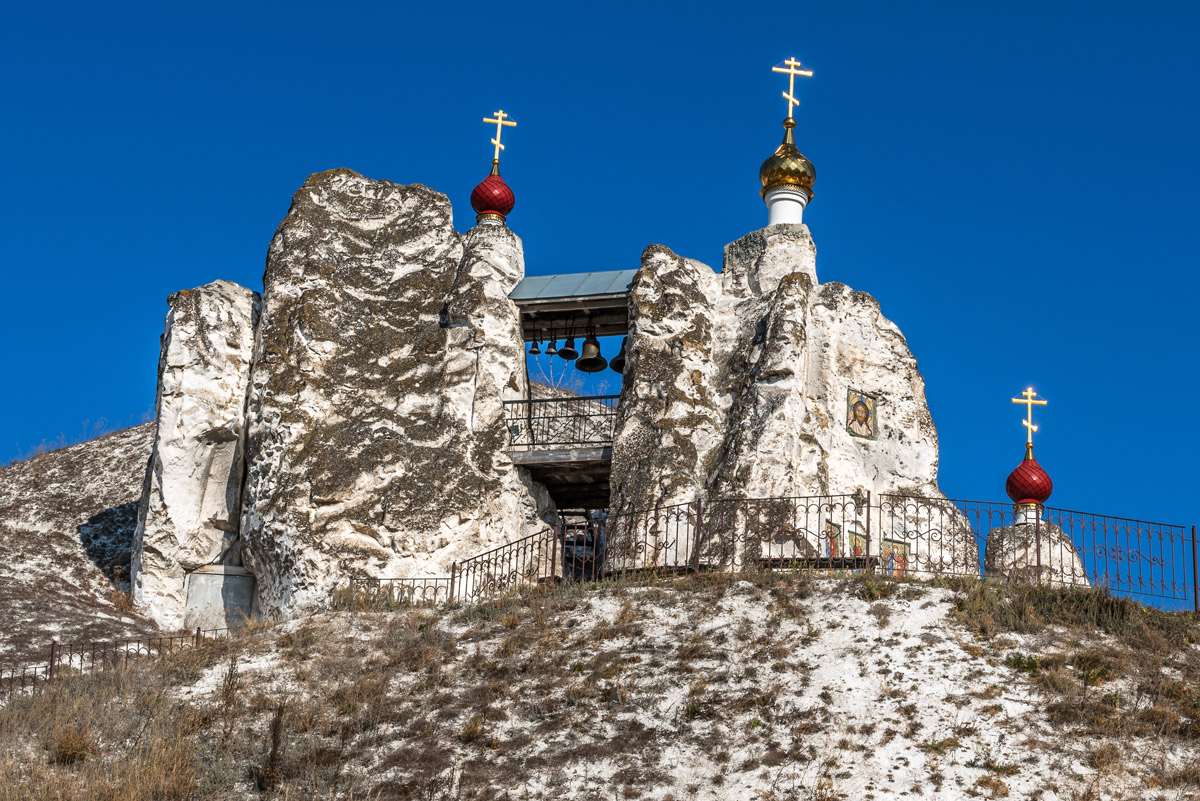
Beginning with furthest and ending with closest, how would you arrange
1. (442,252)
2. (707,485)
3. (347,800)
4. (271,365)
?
(442,252)
(271,365)
(707,485)
(347,800)

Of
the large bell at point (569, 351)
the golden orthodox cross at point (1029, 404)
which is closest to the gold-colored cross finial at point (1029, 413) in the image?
the golden orthodox cross at point (1029, 404)

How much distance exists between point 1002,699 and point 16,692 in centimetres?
1055

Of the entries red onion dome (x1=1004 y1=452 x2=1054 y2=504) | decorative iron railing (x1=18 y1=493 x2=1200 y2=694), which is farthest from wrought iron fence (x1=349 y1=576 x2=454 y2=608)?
red onion dome (x1=1004 y1=452 x2=1054 y2=504)

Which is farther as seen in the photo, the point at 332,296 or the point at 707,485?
the point at 332,296

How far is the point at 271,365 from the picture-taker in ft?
68.3

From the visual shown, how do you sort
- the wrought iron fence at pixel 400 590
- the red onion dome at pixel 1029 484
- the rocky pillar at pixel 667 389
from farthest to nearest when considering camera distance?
the red onion dome at pixel 1029 484 → the rocky pillar at pixel 667 389 → the wrought iron fence at pixel 400 590

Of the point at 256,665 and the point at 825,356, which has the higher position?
the point at 825,356

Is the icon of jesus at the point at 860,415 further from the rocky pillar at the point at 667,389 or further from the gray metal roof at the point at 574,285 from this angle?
the gray metal roof at the point at 574,285

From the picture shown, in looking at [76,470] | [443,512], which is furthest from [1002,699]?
[76,470]

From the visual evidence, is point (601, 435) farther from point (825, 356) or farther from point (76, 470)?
point (76, 470)

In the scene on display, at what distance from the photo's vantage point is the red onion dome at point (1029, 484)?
79.2 ft

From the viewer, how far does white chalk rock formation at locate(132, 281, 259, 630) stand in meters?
21.0

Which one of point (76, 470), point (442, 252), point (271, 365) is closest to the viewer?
point (271, 365)

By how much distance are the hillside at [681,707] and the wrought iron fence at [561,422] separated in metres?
5.26
